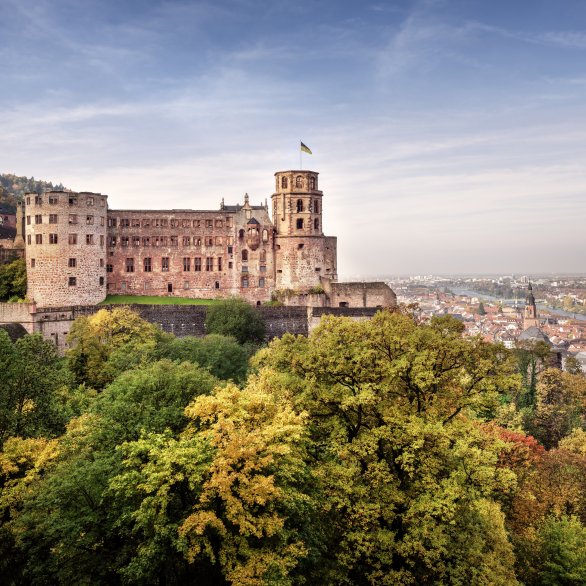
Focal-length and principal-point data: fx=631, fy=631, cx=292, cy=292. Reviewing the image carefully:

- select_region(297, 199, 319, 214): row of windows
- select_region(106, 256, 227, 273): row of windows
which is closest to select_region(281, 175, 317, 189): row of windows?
select_region(297, 199, 319, 214): row of windows

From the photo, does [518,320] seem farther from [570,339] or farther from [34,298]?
[34,298]

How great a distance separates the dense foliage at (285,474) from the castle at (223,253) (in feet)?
131

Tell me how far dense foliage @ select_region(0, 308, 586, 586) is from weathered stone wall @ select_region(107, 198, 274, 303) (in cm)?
4500

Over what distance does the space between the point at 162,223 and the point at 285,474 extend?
60.9 meters

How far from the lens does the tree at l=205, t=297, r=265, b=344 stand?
61000 mm

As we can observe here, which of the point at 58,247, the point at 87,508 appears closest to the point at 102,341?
the point at 58,247

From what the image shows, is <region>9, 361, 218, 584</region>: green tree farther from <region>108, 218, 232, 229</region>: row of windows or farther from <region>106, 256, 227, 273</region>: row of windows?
<region>108, 218, 232, 229</region>: row of windows

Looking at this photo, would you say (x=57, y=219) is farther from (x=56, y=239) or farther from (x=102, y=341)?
(x=102, y=341)

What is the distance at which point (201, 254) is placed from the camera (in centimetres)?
7744

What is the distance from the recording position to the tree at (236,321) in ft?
200

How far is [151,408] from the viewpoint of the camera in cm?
2430

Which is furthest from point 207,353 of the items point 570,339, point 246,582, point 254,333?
point 570,339

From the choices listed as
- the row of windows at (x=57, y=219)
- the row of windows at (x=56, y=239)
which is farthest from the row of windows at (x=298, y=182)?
the row of windows at (x=56, y=239)

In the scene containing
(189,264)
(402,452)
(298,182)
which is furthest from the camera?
(189,264)
